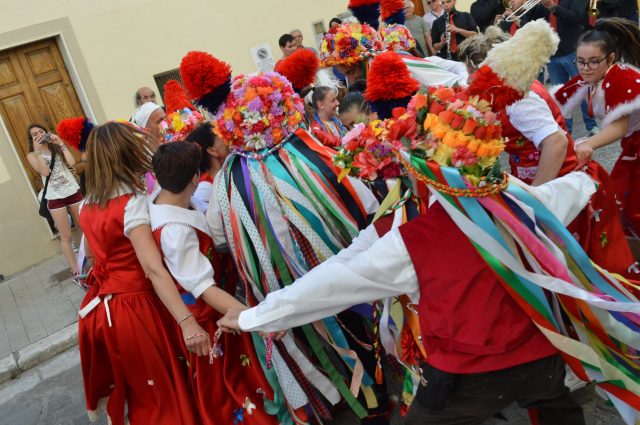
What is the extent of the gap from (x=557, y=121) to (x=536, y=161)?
0.22 metres

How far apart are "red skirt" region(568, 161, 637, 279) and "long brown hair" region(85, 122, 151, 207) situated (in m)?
2.17

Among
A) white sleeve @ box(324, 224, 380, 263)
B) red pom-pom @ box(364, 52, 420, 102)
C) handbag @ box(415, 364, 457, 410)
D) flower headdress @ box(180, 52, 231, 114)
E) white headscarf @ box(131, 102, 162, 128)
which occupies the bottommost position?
handbag @ box(415, 364, 457, 410)

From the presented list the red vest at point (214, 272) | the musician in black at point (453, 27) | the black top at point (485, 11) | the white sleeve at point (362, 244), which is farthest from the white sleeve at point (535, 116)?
the black top at point (485, 11)

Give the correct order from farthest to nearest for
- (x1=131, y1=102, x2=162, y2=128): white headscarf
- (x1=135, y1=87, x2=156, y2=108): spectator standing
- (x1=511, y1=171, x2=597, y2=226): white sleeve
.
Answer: (x1=135, y1=87, x2=156, y2=108): spectator standing, (x1=131, y1=102, x2=162, y2=128): white headscarf, (x1=511, y1=171, x2=597, y2=226): white sleeve

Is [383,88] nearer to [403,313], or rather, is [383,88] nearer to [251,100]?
[251,100]

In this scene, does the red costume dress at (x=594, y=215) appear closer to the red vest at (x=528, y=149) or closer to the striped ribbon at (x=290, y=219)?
the red vest at (x=528, y=149)

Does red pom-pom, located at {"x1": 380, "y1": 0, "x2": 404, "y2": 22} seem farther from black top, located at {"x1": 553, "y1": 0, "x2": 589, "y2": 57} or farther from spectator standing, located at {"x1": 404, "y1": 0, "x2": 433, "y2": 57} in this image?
spectator standing, located at {"x1": 404, "y1": 0, "x2": 433, "y2": 57}

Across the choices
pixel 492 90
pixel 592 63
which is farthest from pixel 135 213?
pixel 592 63

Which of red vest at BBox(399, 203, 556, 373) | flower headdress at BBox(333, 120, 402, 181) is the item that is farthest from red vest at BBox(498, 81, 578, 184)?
red vest at BBox(399, 203, 556, 373)

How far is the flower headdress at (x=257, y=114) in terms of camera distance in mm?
2764

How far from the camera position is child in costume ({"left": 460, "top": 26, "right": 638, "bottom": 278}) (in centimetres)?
272

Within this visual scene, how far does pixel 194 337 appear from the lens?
268cm

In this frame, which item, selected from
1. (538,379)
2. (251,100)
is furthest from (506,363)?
(251,100)

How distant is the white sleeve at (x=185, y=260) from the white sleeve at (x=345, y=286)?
24.4 inches
